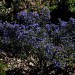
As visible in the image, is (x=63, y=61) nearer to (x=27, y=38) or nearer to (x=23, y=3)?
(x=27, y=38)

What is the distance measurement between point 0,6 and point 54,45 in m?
3.00

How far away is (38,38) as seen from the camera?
4699mm

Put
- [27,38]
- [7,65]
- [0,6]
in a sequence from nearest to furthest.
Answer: [27,38] → [7,65] → [0,6]

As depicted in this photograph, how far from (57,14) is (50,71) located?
257 centimetres

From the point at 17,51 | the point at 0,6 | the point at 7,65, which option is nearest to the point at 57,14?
the point at 0,6

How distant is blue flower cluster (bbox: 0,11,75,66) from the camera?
4.63m

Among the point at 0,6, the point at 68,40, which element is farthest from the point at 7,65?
the point at 0,6

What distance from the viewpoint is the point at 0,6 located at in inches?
293

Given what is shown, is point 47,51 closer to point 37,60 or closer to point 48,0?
point 37,60

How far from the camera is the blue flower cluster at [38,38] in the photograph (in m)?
4.63

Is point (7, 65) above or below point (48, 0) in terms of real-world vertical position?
below

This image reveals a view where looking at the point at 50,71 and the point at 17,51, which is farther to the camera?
the point at 50,71

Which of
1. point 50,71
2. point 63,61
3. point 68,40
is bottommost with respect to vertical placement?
point 50,71

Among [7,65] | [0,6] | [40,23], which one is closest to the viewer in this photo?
[40,23]
